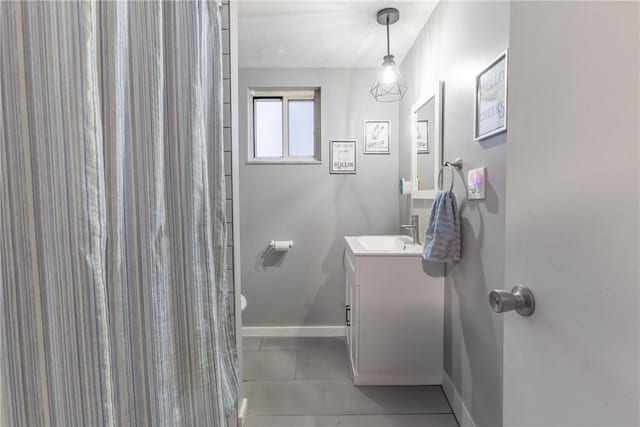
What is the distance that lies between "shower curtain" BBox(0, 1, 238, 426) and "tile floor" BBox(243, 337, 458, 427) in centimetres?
91

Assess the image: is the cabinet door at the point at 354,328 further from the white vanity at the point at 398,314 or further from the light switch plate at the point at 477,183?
the light switch plate at the point at 477,183

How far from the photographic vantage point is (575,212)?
46 cm

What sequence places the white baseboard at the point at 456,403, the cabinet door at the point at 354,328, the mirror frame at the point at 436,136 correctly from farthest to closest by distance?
the cabinet door at the point at 354,328
the mirror frame at the point at 436,136
the white baseboard at the point at 456,403

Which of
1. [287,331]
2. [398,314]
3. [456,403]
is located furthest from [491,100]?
[287,331]

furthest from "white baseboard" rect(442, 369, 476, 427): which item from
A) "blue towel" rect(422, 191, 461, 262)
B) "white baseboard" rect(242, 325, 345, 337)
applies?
"white baseboard" rect(242, 325, 345, 337)

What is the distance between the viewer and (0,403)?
2.03ft

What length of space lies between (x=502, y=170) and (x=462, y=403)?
117 cm

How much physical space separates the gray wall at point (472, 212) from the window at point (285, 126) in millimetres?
1090

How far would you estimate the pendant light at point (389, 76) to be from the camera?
177 centimetres

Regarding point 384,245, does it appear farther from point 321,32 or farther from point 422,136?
point 321,32

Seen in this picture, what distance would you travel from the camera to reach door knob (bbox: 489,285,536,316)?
21.8 inches

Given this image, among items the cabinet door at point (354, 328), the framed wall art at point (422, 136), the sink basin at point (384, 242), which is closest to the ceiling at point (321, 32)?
the framed wall art at point (422, 136)

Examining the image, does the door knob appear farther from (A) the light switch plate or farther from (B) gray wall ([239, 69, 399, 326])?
(B) gray wall ([239, 69, 399, 326])

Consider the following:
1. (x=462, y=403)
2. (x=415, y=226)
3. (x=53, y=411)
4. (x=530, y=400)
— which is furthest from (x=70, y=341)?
(x=415, y=226)
